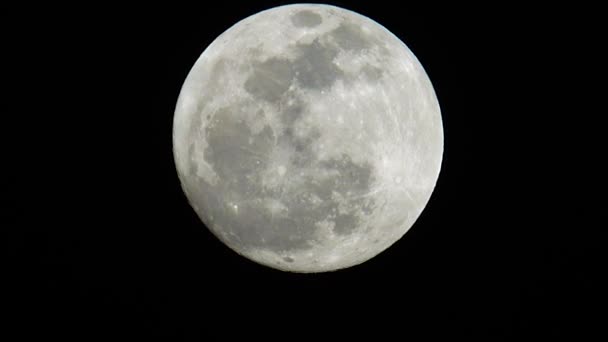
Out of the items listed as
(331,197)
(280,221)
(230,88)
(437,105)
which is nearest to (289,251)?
(280,221)

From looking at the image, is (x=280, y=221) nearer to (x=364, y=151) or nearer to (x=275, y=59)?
(x=364, y=151)

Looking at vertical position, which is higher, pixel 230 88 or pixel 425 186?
pixel 230 88

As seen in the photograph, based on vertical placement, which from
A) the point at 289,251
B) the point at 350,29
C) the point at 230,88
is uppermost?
the point at 350,29

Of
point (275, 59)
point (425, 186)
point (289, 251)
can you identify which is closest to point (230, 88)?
point (275, 59)

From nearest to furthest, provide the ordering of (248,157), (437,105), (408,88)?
(248,157), (408,88), (437,105)

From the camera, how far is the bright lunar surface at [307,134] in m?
3.62

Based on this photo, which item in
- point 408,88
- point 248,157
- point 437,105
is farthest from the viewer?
point 437,105

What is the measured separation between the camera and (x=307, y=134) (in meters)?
3.59

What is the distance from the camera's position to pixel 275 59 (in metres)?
3.72

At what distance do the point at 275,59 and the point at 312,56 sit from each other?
0.26m

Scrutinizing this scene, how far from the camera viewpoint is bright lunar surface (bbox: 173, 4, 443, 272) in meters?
3.62

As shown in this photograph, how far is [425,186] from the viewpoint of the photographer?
164 inches

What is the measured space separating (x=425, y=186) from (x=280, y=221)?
1204mm

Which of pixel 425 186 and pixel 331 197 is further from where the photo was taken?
pixel 425 186
